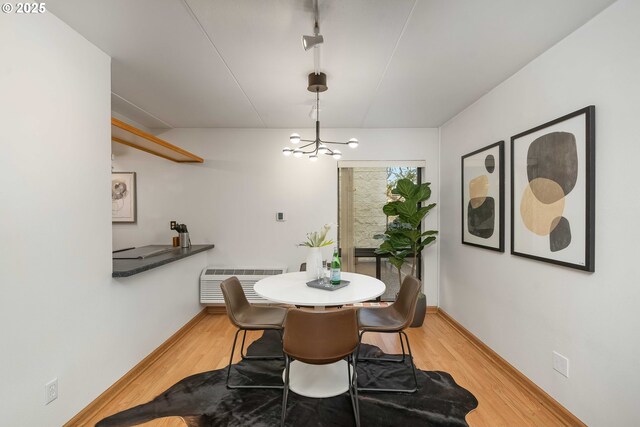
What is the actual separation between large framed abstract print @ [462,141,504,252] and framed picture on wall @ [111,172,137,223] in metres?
4.18

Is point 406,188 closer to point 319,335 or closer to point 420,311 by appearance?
point 420,311

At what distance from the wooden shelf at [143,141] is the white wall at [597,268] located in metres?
3.13

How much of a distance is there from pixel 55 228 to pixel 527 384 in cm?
341

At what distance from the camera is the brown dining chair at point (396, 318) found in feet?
7.29

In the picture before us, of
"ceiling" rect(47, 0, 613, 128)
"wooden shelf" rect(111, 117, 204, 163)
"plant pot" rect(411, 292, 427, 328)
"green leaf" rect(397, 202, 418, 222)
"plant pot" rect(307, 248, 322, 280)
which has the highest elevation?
"ceiling" rect(47, 0, 613, 128)

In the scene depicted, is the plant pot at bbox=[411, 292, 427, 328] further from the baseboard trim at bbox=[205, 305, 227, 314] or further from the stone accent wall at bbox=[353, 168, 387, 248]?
the baseboard trim at bbox=[205, 305, 227, 314]

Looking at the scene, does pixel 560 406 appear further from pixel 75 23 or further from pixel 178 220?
pixel 178 220

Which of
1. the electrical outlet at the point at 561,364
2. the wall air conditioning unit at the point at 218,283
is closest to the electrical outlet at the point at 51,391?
the wall air conditioning unit at the point at 218,283

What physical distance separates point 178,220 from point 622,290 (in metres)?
4.33

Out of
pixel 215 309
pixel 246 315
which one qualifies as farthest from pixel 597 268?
pixel 215 309

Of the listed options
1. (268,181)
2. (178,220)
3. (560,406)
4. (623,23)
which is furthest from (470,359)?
(178,220)

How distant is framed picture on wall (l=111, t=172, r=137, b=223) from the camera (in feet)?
13.0

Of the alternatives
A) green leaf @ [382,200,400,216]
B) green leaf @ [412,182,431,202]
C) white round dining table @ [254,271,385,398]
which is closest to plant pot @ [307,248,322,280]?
white round dining table @ [254,271,385,398]

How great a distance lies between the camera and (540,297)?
2.18 m
